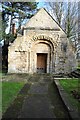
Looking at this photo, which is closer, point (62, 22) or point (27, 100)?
point (27, 100)

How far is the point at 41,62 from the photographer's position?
2719cm

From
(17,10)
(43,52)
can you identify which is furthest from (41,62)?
(17,10)

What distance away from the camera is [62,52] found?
26188 mm

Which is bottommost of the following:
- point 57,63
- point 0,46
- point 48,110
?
point 48,110

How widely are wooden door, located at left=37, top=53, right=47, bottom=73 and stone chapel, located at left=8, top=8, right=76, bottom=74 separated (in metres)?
0.54

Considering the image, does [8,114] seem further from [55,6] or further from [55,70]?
[55,6]

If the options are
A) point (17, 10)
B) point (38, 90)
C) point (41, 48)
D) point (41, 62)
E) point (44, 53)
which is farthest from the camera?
point (17, 10)

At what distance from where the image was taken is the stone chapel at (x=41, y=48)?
84.9ft

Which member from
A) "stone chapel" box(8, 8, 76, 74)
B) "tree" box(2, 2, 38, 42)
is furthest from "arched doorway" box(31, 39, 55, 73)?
"tree" box(2, 2, 38, 42)

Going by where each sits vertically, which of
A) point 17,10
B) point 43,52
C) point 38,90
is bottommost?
point 38,90

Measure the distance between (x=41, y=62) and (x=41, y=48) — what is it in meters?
1.77

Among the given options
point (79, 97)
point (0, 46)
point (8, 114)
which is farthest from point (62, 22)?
point (8, 114)

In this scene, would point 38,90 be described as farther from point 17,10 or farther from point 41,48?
point 17,10

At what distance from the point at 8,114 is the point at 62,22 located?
34.1 meters
